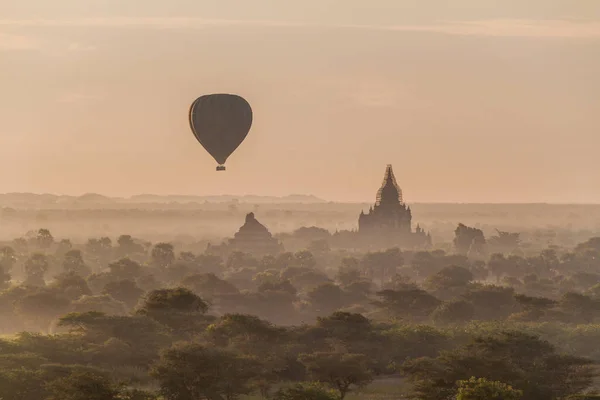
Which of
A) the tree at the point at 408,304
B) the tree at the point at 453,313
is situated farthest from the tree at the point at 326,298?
the tree at the point at 453,313

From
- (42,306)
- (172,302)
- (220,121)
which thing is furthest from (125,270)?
(172,302)

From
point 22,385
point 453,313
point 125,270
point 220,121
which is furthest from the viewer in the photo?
point 125,270

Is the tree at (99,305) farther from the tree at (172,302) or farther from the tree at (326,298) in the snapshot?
the tree at (326,298)

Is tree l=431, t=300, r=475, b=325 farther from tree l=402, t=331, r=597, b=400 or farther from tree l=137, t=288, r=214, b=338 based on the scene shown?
tree l=402, t=331, r=597, b=400

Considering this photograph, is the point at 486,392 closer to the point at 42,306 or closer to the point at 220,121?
the point at 42,306

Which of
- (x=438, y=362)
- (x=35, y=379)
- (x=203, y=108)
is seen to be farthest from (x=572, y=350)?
(x=203, y=108)
